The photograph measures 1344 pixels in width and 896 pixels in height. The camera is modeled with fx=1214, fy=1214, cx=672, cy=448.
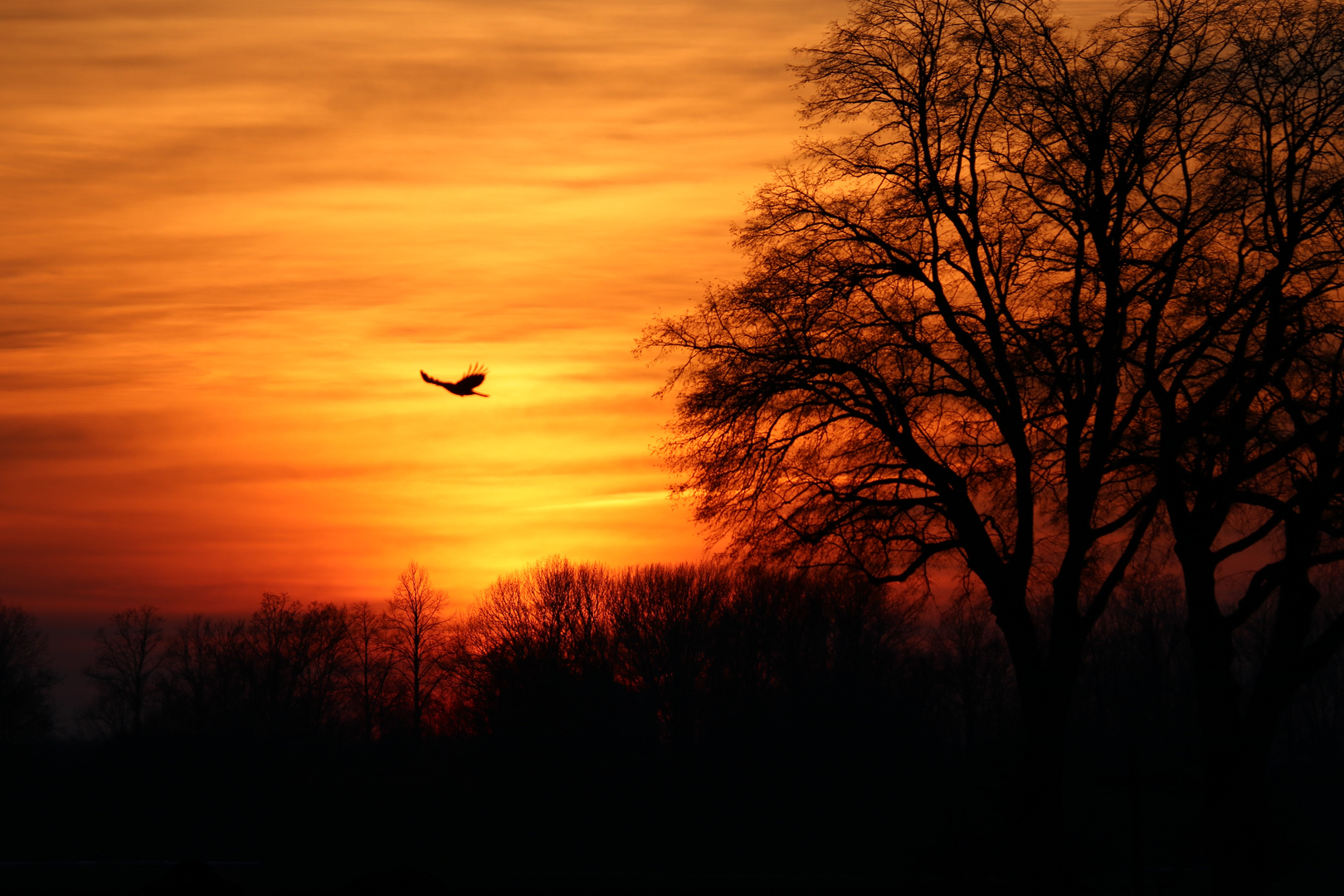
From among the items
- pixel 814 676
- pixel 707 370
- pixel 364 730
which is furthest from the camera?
pixel 364 730

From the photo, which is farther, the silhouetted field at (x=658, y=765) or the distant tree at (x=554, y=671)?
the distant tree at (x=554, y=671)

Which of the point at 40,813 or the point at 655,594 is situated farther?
the point at 655,594

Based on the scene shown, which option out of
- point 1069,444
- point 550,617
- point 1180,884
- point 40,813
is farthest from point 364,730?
point 1069,444

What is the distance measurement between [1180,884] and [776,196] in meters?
15.3

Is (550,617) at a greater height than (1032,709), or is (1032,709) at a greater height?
(550,617)

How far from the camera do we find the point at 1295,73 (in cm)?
1722

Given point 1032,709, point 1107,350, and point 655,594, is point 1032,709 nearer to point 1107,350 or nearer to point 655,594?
point 1107,350

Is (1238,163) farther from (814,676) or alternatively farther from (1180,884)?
(814,676)

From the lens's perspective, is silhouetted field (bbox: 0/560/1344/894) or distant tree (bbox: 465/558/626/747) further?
distant tree (bbox: 465/558/626/747)

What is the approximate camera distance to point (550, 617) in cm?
6794

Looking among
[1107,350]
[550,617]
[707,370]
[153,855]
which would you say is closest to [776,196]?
[707,370]

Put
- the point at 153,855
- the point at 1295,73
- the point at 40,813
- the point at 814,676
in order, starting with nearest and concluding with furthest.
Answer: the point at 1295,73
the point at 153,855
the point at 40,813
the point at 814,676

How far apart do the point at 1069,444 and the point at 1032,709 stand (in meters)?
3.89

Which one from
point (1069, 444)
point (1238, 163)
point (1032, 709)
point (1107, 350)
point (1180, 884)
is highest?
point (1238, 163)
